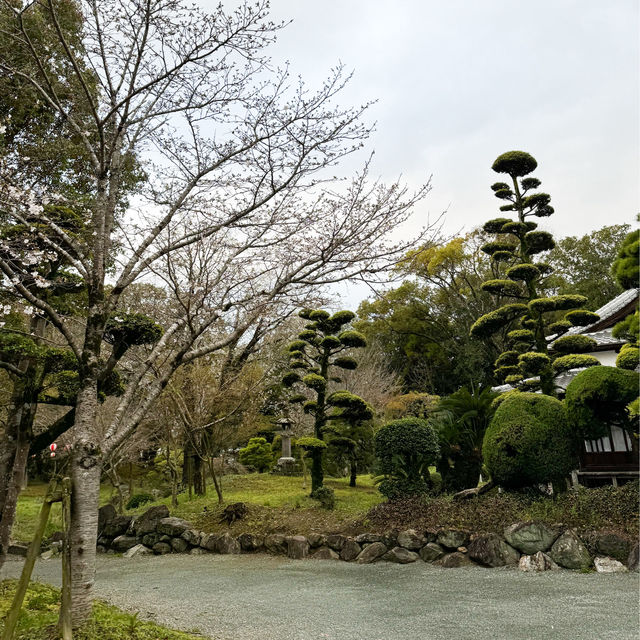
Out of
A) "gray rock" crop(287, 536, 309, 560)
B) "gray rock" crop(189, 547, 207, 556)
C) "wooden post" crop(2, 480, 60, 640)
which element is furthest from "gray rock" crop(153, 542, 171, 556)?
"wooden post" crop(2, 480, 60, 640)

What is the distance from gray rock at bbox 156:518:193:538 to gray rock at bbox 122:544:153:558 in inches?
15.8

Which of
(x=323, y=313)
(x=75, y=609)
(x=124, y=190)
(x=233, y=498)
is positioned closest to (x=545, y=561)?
(x=75, y=609)

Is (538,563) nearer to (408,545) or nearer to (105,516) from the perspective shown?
(408,545)

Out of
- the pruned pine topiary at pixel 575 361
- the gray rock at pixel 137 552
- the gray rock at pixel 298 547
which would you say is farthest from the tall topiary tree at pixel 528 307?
the gray rock at pixel 137 552

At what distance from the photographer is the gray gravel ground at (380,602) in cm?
385

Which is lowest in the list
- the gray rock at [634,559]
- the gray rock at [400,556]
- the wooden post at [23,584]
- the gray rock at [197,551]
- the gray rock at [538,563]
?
the gray rock at [197,551]

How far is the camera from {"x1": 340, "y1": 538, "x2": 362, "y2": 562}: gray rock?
6.86 meters

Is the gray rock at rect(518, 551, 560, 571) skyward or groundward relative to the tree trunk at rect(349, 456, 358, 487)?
groundward

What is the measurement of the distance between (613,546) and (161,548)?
7343 mm

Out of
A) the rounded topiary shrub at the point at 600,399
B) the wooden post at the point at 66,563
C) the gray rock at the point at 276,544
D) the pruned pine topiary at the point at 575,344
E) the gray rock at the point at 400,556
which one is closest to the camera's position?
the wooden post at the point at 66,563

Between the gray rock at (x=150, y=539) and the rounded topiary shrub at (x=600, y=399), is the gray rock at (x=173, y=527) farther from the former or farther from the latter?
the rounded topiary shrub at (x=600, y=399)

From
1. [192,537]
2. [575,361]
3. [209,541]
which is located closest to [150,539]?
[192,537]

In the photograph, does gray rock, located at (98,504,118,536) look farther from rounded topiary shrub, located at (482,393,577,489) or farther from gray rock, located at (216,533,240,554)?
rounded topiary shrub, located at (482,393,577,489)

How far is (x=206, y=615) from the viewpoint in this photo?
179 inches
